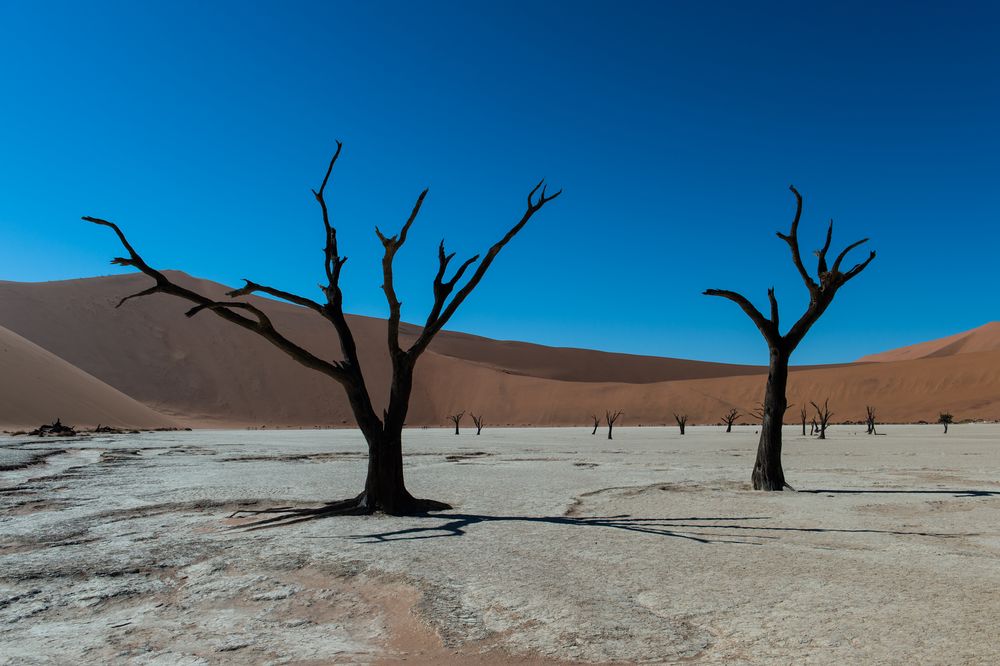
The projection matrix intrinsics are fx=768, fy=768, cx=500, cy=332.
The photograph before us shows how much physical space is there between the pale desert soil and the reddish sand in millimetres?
53683

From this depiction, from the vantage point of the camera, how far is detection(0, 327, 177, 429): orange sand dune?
35.8m

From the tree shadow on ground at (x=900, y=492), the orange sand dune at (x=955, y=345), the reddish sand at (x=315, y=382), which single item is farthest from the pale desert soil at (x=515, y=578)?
the orange sand dune at (x=955, y=345)

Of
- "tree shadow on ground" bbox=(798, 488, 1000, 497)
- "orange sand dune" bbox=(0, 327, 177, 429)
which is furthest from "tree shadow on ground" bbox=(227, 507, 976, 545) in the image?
"orange sand dune" bbox=(0, 327, 177, 429)

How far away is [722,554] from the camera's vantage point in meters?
6.68

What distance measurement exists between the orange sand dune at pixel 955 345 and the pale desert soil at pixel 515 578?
126 m

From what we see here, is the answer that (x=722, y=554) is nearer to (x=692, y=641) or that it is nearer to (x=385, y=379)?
(x=692, y=641)

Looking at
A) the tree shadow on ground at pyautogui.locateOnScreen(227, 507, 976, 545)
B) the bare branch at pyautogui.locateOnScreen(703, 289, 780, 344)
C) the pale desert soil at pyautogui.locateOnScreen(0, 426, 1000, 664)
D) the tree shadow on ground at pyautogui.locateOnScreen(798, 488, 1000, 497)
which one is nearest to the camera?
the pale desert soil at pyautogui.locateOnScreen(0, 426, 1000, 664)

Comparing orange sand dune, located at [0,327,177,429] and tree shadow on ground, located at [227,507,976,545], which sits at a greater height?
orange sand dune, located at [0,327,177,429]

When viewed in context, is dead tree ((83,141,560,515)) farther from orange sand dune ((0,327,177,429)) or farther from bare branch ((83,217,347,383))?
orange sand dune ((0,327,177,429))

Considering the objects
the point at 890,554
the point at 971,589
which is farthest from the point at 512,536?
the point at 971,589

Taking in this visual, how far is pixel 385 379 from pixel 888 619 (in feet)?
246

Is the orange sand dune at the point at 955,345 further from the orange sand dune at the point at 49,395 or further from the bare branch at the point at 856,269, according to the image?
the bare branch at the point at 856,269

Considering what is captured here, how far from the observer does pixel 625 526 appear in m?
8.32

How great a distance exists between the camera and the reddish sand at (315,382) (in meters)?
64.4
